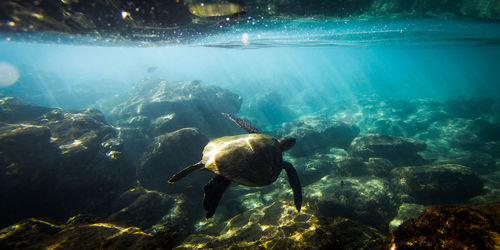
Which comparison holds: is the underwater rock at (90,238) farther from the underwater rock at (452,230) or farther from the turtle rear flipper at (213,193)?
the underwater rock at (452,230)

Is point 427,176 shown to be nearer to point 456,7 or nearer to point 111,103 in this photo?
point 456,7

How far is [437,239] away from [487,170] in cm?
1523

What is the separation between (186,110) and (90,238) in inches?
496

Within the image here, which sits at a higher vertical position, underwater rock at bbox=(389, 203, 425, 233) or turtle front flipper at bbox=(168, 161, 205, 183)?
turtle front flipper at bbox=(168, 161, 205, 183)

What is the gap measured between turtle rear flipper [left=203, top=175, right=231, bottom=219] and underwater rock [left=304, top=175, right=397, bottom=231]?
4174mm

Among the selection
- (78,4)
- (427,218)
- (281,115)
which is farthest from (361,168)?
(281,115)

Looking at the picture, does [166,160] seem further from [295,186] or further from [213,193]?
[295,186]

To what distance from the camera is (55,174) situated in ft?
25.0

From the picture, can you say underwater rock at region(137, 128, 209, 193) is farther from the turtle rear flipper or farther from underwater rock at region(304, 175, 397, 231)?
underwater rock at region(304, 175, 397, 231)

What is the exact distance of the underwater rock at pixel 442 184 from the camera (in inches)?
275

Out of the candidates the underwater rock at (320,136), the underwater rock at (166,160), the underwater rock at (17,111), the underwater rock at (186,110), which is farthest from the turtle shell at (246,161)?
the underwater rock at (17,111)

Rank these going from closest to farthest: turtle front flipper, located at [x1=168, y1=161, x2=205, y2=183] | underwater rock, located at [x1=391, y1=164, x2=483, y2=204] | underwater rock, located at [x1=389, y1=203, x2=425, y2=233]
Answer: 1. turtle front flipper, located at [x1=168, y1=161, x2=205, y2=183]
2. underwater rock, located at [x1=389, y1=203, x2=425, y2=233]
3. underwater rock, located at [x1=391, y1=164, x2=483, y2=204]

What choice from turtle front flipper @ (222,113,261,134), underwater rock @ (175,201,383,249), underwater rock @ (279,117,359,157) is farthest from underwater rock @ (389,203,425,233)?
underwater rock @ (279,117,359,157)

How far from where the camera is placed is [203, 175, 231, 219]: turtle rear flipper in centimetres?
390
